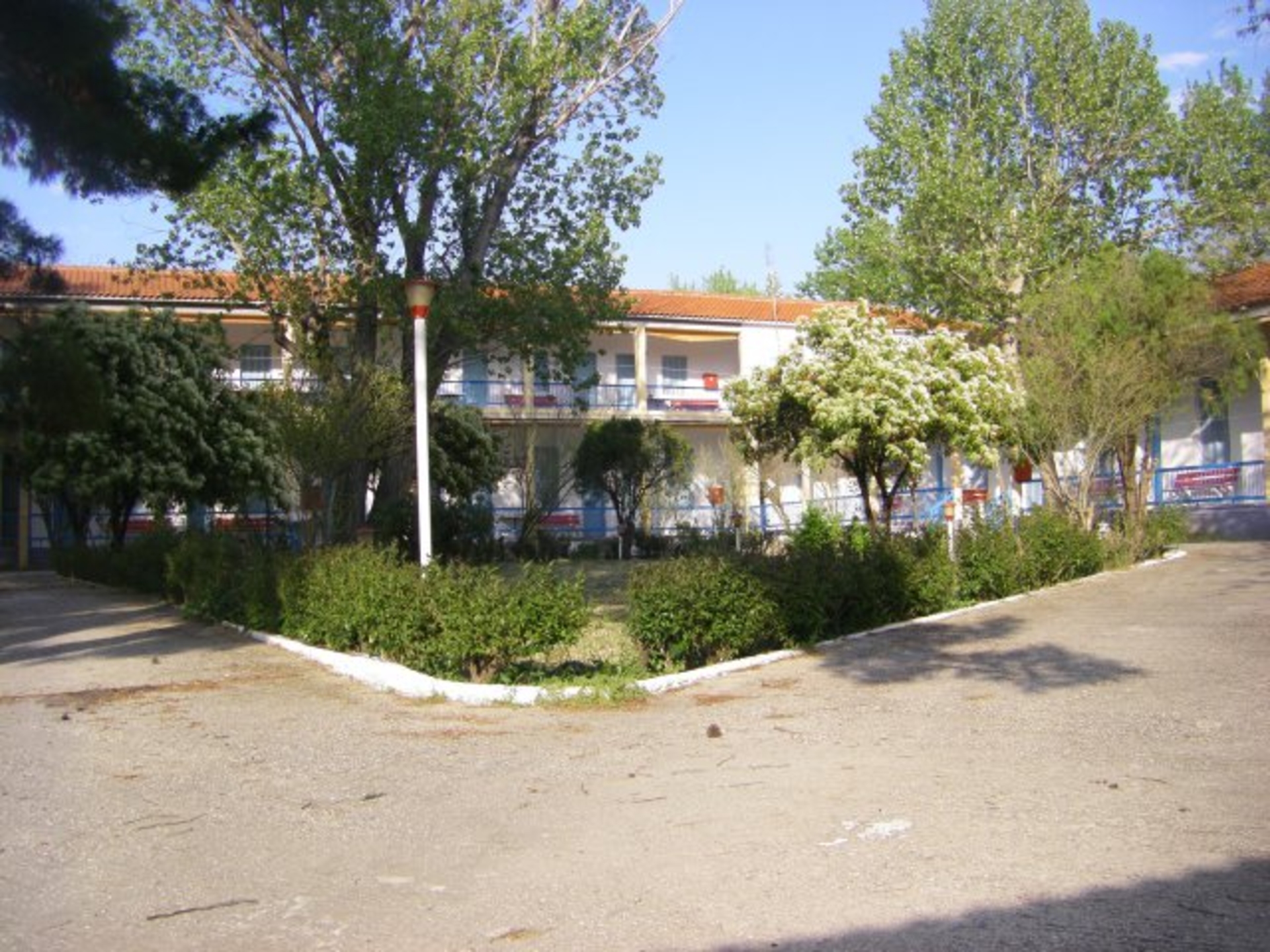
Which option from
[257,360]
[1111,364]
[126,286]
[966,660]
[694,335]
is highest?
[126,286]

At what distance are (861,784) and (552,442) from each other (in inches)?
986

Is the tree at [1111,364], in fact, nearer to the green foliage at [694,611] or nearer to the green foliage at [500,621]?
the green foliage at [694,611]

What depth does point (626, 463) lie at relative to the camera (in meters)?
26.7

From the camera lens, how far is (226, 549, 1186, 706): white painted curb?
9031 mm

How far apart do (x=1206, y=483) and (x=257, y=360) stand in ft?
77.3

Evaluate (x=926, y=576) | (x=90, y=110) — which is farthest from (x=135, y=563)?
(x=926, y=576)

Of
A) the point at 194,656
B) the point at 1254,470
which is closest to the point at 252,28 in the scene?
the point at 194,656

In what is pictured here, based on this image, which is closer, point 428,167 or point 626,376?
point 428,167

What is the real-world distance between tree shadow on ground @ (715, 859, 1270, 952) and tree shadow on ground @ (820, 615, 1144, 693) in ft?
14.0

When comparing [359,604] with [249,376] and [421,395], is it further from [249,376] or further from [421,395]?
[249,376]

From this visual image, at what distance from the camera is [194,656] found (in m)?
12.3

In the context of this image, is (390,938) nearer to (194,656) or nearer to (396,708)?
(396,708)

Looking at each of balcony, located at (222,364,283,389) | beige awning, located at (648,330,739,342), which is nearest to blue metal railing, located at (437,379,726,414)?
beige awning, located at (648,330,739,342)

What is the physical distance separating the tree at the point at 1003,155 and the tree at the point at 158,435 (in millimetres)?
15317
